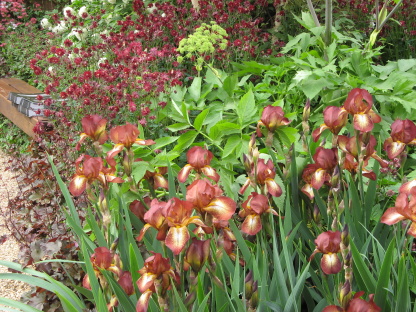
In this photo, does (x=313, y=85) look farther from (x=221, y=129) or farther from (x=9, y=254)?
(x=9, y=254)

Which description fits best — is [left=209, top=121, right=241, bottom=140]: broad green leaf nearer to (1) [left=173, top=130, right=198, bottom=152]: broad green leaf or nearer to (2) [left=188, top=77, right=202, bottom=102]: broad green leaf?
(1) [left=173, top=130, right=198, bottom=152]: broad green leaf

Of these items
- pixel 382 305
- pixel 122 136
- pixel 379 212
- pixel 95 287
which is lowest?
pixel 379 212

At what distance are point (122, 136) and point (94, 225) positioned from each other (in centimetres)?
30

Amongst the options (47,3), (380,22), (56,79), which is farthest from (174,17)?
(47,3)

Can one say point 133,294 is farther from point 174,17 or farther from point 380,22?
point 174,17

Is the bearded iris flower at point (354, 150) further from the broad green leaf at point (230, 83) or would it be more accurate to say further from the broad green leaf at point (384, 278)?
the broad green leaf at point (230, 83)

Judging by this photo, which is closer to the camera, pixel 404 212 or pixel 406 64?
pixel 404 212

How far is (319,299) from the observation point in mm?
1657

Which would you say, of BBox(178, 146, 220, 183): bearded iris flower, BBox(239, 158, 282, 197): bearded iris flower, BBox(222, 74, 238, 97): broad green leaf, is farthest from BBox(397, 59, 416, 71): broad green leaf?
BBox(178, 146, 220, 183): bearded iris flower

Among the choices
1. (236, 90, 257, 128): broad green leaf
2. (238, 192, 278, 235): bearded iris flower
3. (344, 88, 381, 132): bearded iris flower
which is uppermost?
(344, 88, 381, 132): bearded iris flower

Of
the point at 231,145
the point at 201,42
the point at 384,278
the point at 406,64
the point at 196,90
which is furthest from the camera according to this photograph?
the point at 201,42

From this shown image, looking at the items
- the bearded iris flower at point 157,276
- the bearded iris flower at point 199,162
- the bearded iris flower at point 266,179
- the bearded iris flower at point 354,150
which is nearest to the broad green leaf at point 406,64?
the bearded iris flower at point 354,150

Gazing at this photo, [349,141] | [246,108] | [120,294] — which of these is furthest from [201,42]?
[120,294]

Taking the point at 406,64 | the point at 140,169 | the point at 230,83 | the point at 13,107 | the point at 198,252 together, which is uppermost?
the point at 198,252
